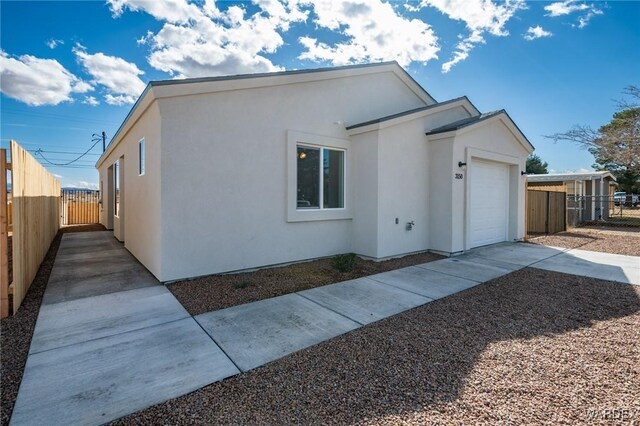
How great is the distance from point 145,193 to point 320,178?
4010 mm

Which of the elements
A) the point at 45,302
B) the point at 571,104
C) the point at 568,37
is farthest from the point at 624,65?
the point at 45,302

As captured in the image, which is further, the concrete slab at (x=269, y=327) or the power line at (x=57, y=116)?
the power line at (x=57, y=116)

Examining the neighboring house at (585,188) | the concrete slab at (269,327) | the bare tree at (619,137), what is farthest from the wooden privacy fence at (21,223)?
the neighboring house at (585,188)

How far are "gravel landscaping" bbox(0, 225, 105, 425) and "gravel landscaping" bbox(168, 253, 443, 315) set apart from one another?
5.80 feet

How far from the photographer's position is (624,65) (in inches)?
534

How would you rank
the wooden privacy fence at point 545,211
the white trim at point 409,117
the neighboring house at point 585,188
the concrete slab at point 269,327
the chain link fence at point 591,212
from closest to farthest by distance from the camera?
1. the concrete slab at point 269,327
2. the white trim at point 409,117
3. the wooden privacy fence at point 545,211
4. the chain link fence at point 591,212
5. the neighboring house at point 585,188

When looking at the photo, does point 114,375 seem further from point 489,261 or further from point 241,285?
point 489,261

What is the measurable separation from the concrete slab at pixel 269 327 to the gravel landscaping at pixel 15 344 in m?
1.70

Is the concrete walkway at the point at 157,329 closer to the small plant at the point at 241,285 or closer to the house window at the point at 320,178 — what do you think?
the small plant at the point at 241,285

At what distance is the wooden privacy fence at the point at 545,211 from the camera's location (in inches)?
547

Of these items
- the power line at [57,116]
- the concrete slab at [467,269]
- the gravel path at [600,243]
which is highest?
the power line at [57,116]

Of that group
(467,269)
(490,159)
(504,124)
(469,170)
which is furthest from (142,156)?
(504,124)

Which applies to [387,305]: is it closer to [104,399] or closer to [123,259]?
[104,399]

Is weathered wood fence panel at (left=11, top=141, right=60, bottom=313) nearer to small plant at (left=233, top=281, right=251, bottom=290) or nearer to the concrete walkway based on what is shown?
the concrete walkway
